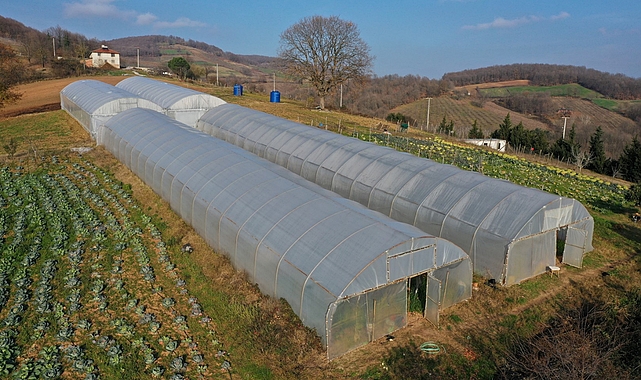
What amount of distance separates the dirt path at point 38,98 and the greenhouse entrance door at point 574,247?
46258 mm

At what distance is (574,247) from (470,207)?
15.2 ft

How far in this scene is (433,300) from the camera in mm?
12906

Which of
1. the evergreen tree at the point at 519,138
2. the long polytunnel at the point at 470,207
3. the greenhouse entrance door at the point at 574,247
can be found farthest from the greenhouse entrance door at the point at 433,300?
the evergreen tree at the point at 519,138

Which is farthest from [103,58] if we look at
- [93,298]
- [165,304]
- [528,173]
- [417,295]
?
[417,295]

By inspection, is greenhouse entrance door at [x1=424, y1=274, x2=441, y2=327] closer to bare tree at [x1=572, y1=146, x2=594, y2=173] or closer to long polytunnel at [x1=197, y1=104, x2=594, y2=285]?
long polytunnel at [x1=197, y1=104, x2=594, y2=285]

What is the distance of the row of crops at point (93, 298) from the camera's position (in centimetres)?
1086

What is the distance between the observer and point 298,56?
A: 57.0 meters

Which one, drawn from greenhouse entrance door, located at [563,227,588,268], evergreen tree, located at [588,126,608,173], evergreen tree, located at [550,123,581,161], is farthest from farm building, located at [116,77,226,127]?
evergreen tree, located at [588,126,608,173]

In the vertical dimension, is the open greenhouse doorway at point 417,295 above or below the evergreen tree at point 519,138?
below

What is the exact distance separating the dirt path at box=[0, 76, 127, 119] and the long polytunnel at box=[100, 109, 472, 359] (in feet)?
112

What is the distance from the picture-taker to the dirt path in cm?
4394

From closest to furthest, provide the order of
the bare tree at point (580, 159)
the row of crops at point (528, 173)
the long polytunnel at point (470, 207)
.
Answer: the long polytunnel at point (470, 207), the row of crops at point (528, 173), the bare tree at point (580, 159)

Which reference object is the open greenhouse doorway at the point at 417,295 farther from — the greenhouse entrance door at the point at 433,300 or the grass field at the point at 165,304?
the grass field at the point at 165,304

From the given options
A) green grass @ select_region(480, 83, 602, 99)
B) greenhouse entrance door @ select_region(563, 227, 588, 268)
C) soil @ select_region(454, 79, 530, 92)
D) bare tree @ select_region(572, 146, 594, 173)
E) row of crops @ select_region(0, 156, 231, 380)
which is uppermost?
soil @ select_region(454, 79, 530, 92)
